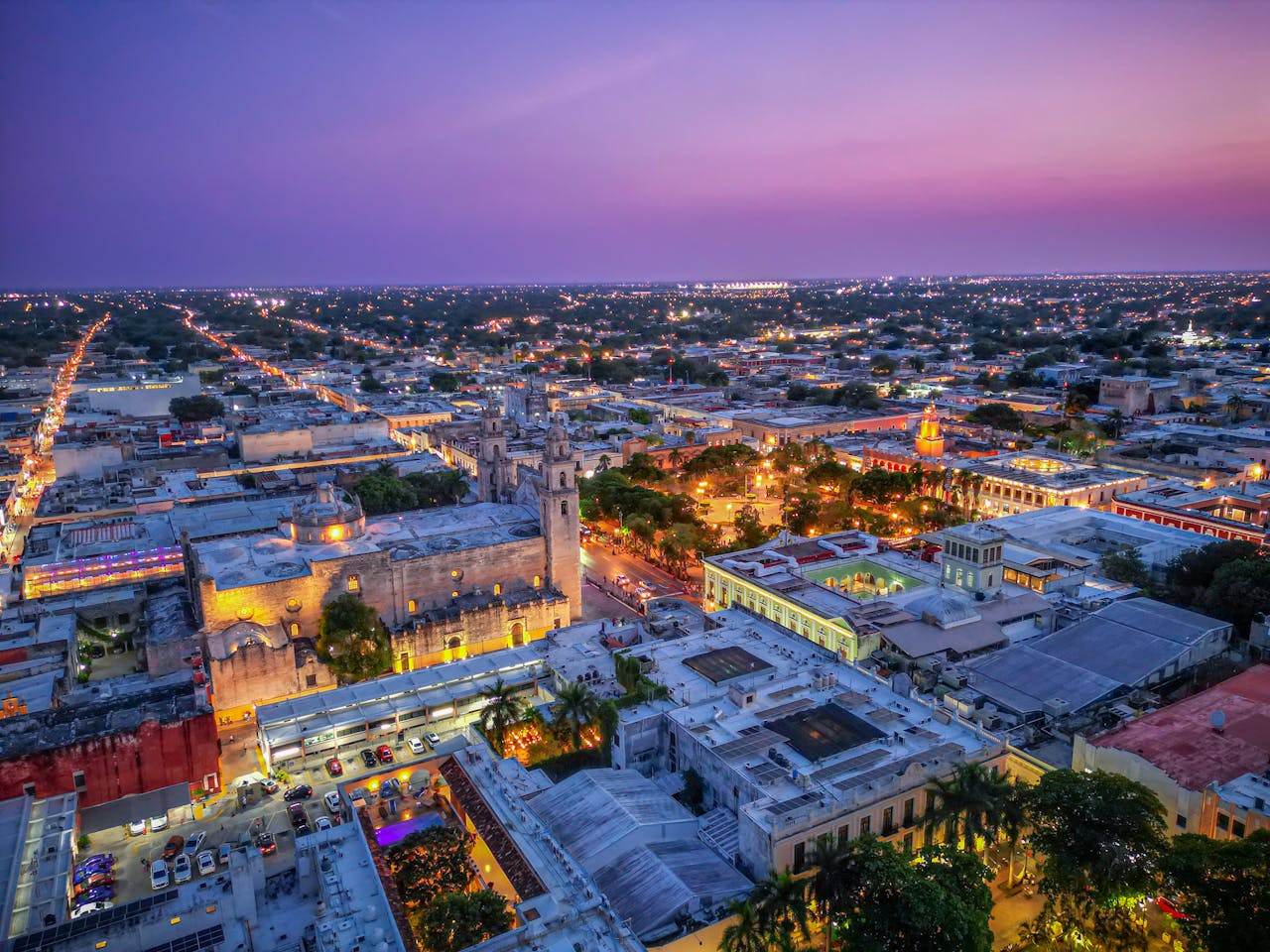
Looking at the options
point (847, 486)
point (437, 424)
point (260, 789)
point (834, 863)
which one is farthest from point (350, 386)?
point (834, 863)

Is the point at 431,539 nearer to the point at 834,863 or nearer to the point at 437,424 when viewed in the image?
the point at 834,863

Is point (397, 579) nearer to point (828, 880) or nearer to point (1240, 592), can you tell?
point (828, 880)

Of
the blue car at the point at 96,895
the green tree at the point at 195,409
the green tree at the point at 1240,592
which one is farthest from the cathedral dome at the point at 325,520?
the green tree at the point at 195,409

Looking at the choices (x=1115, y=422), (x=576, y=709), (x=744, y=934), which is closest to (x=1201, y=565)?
(x=576, y=709)

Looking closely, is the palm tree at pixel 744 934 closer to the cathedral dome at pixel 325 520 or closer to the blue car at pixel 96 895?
the blue car at pixel 96 895

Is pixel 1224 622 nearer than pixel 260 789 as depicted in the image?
No
